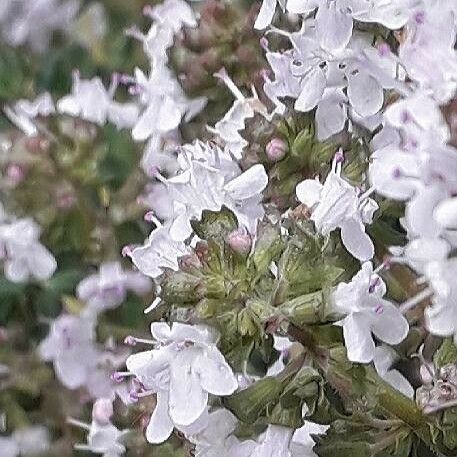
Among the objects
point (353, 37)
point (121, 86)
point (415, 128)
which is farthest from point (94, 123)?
point (415, 128)

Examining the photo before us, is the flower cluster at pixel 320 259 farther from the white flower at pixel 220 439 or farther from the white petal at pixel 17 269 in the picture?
the white petal at pixel 17 269

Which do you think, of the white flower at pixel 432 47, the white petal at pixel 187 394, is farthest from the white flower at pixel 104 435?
the white flower at pixel 432 47

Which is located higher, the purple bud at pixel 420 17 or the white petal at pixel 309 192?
the purple bud at pixel 420 17

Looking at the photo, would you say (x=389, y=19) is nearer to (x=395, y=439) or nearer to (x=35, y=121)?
(x=395, y=439)

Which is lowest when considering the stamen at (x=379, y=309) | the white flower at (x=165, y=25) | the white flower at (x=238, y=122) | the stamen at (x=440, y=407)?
the stamen at (x=440, y=407)

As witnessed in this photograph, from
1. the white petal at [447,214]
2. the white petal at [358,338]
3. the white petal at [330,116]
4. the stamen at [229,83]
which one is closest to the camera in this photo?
the white petal at [447,214]

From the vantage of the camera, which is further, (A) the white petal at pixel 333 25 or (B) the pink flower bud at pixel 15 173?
(B) the pink flower bud at pixel 15 173

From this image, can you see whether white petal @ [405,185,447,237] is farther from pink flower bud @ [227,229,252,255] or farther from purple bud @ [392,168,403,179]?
pink flower bud @ [227,229,252,255]

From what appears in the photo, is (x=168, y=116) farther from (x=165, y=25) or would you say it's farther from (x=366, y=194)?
→ (x=366, y=194)
